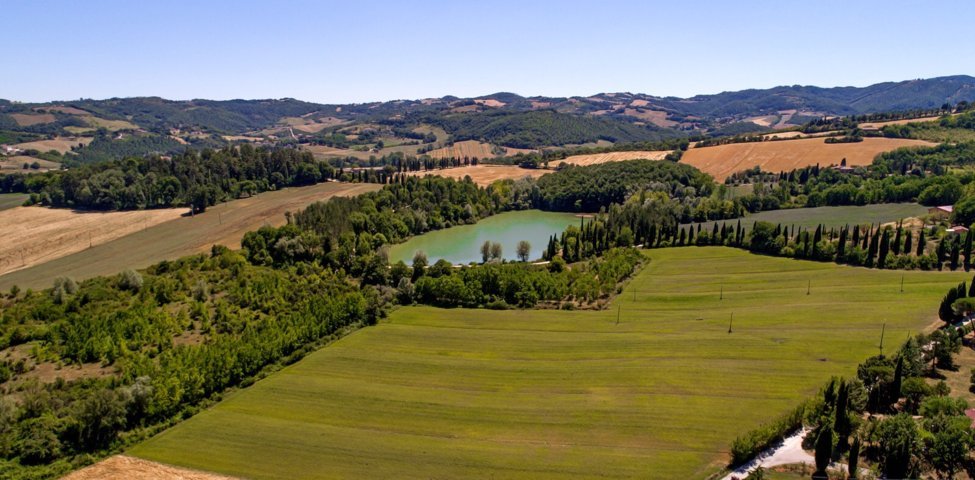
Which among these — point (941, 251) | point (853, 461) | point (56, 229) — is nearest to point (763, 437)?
point (853, 461)

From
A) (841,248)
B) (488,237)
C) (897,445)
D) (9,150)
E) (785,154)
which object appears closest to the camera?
(897,445)

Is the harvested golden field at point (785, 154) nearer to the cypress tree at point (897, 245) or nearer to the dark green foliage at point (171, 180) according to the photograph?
the cypress tree at point (897, 245)

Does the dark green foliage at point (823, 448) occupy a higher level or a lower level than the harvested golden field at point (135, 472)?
higher

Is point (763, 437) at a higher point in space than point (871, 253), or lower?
lower

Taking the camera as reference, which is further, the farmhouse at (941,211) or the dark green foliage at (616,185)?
the dark green foliage at (616,185)

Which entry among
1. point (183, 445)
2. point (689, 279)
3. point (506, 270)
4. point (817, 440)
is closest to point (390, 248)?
point (506, 270)

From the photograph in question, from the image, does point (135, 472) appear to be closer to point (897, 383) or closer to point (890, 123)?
point (897, 383)

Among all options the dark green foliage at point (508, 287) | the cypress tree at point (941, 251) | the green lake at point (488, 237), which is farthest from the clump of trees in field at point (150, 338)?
the cypress tree at point (941, 251)
